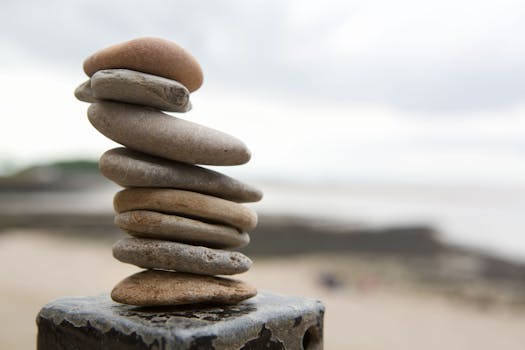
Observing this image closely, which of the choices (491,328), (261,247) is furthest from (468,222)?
(491,328)

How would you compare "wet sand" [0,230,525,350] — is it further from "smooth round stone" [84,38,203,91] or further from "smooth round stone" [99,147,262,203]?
"smooth round stone" [84,38,203,91]

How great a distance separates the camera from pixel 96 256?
12.5m

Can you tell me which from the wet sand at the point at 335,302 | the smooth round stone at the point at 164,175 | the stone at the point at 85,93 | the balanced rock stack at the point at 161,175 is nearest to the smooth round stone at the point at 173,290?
the balanced rock stack at the point at 161,175

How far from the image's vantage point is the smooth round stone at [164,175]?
308 cm

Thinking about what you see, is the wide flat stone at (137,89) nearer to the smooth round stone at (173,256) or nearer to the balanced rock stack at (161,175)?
the balanced rock stack at (161,175)

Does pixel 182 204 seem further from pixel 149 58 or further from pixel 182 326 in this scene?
pixel 149 58

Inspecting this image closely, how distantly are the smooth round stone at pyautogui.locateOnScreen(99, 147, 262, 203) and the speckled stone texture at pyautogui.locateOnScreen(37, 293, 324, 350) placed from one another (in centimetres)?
71

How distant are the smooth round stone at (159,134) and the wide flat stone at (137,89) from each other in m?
0.08

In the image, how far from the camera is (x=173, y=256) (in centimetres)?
303

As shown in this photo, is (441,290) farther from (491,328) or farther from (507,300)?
(491,328)

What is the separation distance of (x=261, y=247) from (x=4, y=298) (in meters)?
6.42

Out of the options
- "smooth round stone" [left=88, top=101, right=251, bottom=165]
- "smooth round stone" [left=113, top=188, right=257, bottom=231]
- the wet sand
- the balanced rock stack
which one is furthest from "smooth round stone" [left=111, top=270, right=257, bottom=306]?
the wet sand

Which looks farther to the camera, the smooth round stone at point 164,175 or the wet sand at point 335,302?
the wet sand at point 335,302

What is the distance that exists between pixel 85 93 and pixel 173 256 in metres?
1.17
